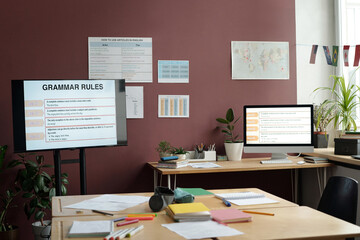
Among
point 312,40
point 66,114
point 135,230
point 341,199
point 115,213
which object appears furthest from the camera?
point 312,40

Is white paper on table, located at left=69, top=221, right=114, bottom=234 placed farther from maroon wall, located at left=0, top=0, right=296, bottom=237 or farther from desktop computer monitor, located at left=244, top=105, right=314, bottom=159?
desktop computer monitor, located at left=244, top=105, right=314, bottom=159

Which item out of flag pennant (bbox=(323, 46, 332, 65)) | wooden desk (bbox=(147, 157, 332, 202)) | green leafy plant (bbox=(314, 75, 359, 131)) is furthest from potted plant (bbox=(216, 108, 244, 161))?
flag pennant (bbox=(323, 46, 332, 65))

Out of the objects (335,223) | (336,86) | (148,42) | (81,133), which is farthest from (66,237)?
(336,86)

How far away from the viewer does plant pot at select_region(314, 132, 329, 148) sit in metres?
4.23

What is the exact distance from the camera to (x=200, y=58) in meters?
4.21

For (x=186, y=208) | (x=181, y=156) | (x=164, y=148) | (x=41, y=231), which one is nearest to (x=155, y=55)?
(x=164, y=148)

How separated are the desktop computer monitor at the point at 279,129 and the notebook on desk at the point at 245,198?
1615mm

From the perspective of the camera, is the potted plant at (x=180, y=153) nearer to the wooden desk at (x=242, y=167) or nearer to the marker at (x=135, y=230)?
the wooden desk at (x=242, y=167)

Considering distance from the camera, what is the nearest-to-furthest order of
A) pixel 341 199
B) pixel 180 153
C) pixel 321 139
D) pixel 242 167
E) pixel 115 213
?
1. pixel 115 213
2. pixel 341 199
3. pixel 242 167
4. pixel 180 153
5. pixel 321 139

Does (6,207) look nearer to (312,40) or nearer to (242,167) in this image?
(242,167)

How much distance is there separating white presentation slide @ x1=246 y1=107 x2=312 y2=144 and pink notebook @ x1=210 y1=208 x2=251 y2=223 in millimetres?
2092

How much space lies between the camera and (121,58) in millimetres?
4039

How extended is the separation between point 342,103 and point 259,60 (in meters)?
0.99

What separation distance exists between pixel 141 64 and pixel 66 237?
2.64 m
